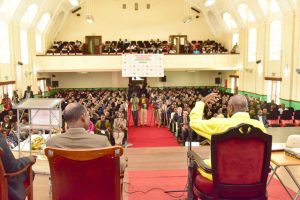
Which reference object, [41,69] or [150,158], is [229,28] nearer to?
[41,69]

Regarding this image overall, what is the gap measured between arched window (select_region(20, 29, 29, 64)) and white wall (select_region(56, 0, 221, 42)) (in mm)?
7531

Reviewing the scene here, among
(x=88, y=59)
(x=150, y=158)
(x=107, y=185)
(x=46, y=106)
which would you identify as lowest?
(x=150, y=158)

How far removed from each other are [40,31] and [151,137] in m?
14.9

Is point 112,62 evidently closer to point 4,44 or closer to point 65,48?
point 65,48

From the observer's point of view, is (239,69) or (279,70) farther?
(239,69)

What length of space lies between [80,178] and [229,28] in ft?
80.2

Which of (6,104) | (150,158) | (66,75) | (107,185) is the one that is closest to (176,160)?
(150,158)

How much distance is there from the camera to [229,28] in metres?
25.4

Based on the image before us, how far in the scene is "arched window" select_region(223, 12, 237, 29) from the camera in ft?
80.5

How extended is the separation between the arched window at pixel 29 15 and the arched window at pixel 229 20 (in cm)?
1345

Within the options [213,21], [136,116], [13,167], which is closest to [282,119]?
[136,116]

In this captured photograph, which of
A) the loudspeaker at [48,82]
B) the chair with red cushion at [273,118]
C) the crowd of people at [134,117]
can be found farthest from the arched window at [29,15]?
the chair with red cushion at [273,118]

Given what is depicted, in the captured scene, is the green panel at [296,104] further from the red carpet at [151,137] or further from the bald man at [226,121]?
the bald man at [226,121]

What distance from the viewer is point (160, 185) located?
5.29 metres
